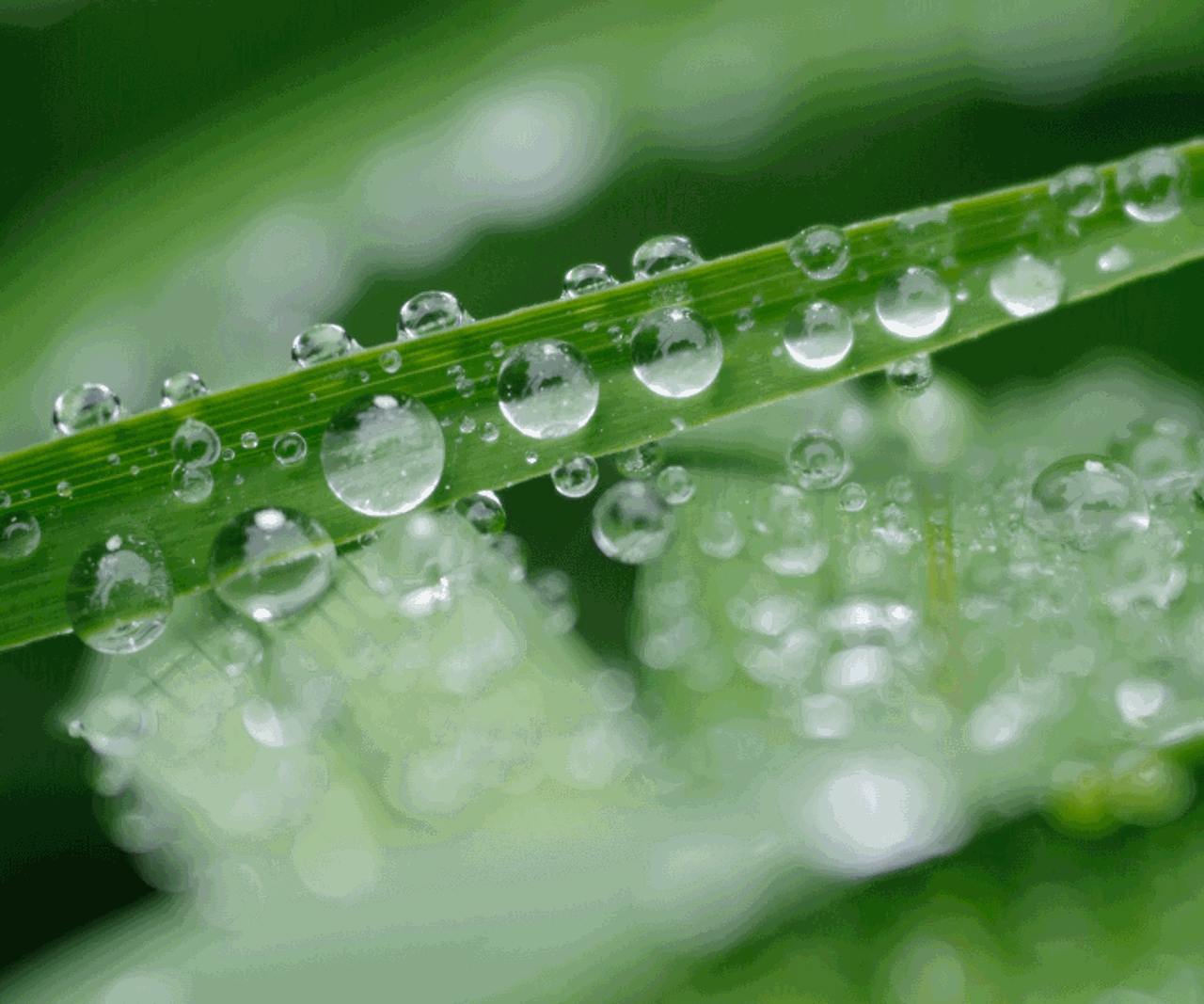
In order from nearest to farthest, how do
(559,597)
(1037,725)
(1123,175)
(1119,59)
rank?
(1123,175), (1037,725), (559,597), (1119,59)

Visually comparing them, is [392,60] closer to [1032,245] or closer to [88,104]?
[88,104]

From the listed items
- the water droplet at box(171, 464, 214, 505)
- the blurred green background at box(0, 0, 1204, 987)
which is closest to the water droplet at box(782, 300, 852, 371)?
the water droplet at box(171, 464, 214, 505)

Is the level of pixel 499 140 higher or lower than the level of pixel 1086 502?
higher

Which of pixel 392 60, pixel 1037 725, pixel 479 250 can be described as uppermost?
pixel 392 60

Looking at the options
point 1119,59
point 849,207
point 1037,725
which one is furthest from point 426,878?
point 1119,59

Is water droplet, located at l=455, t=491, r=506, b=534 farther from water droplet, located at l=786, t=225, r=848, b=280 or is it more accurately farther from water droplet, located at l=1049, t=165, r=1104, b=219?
water droplet, located at l=1049, t=165, r=1104, b=219

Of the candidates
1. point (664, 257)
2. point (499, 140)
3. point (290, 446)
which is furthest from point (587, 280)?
point (499, 140)

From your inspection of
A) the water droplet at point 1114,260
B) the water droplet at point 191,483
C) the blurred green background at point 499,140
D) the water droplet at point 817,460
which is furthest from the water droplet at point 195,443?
the blurred green background at point 499,140

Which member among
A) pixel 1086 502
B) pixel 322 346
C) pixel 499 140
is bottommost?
pixel 1086 502

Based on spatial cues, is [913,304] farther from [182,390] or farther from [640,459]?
[182,390]
